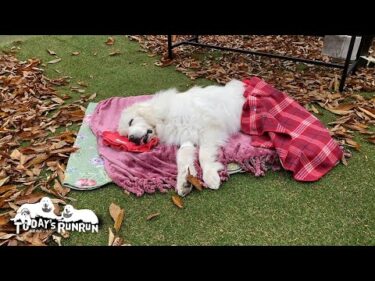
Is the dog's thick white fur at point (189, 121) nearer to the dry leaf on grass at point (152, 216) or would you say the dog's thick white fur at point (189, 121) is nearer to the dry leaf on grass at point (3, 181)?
the dry leaf on grass at point (152, 216)

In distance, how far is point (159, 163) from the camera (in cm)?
300

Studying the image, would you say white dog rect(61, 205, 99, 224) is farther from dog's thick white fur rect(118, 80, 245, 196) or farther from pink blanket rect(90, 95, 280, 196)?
dog's thick white fur rect(118, 80, 245, 196)

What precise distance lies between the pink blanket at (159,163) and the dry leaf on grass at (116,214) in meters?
0.19

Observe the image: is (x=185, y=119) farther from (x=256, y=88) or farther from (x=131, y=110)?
(x=256, y=88)

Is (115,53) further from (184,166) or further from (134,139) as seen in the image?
(184,166)

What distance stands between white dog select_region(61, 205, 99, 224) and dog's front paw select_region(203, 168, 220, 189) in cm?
86

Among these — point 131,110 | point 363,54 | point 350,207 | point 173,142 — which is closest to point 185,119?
point 173,142

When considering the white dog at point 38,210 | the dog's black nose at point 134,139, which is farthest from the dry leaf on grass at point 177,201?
the white dog at point 38,210

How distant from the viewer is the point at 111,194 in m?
2.71

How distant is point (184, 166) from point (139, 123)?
2.08 ft

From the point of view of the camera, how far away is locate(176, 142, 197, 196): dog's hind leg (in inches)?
106
